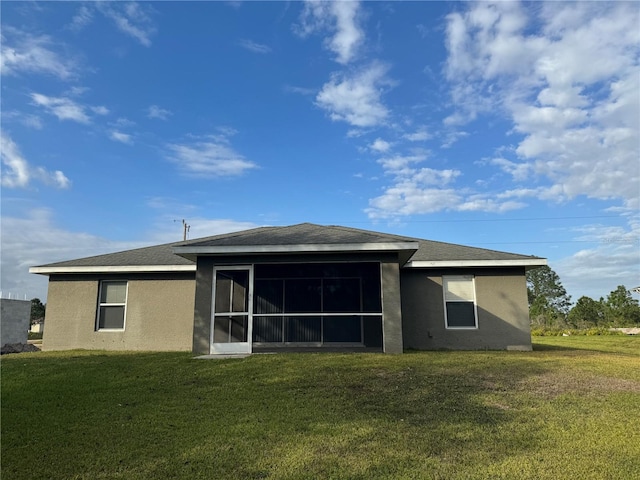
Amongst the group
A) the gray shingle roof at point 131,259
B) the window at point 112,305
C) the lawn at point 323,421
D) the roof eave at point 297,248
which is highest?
the gray shingle roof at point 131,259

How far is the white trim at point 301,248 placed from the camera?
30.3 ft

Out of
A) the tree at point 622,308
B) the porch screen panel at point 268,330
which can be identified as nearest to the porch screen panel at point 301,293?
the porch screen panel at point 268,330

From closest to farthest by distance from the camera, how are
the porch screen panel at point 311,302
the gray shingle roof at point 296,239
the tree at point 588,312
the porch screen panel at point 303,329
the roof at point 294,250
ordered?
the roof at point 294,250 < the gray shingle roof at point 296,239 < the porch screen panel at point 311,302 < the porch screen panel at point 303,329 < the tree at point 588,312

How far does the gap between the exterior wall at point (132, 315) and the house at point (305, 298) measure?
0.03 metres

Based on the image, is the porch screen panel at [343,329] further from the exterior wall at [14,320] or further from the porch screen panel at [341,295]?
the exterior wall at [14,320]

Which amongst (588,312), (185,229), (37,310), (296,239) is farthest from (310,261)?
(37,310)

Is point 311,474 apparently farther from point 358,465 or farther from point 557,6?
point 557,6

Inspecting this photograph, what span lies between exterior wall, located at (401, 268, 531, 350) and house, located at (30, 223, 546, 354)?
0.09 feet

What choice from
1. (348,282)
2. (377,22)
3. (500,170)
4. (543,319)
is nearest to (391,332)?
(348,282)

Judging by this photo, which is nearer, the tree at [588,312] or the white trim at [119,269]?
the white trim at [119,269]

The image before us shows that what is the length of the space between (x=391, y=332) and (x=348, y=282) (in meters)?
4.21

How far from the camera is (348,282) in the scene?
1355 centimetres

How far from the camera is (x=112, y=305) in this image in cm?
1243

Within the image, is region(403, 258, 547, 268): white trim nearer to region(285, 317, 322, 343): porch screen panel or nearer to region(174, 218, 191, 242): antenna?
region(285, 317, 322, 343): porch screen panel
